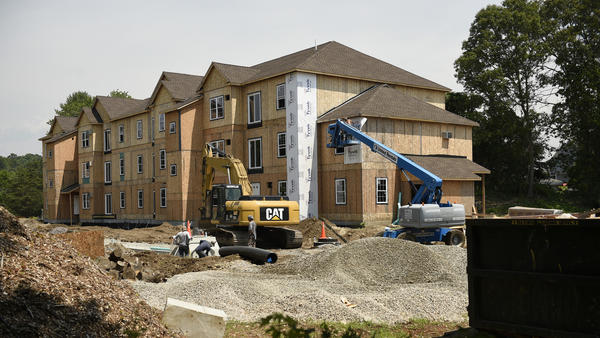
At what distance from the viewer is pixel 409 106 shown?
37.5 metres

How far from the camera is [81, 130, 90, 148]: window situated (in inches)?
2302

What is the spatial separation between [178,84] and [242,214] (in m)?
24.5

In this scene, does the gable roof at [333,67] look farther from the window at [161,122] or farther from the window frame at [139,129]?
the window frame at [139,129]

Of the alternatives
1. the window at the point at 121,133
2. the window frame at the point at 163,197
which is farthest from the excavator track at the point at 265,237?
the window at the point at 121,133

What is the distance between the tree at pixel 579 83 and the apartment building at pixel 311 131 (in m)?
10.9

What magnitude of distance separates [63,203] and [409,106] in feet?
132

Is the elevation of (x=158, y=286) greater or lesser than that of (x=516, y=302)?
lesser

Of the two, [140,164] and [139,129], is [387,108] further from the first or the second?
[139,129]

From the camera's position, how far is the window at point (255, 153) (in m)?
38.8

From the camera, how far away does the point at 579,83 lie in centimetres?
4559

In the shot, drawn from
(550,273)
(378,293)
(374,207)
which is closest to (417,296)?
(378,293)

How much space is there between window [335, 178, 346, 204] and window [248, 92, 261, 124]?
7157 mm

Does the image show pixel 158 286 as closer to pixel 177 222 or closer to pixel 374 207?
pixel 374 207

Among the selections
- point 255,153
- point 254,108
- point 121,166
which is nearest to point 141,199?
point 121,166
